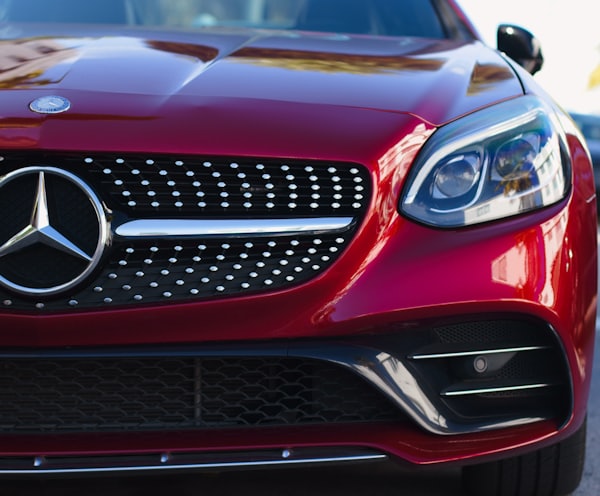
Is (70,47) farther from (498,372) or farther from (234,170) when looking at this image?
(498,372)

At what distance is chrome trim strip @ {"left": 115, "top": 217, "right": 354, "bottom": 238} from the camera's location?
2160 millimetres

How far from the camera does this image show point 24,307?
2156mm

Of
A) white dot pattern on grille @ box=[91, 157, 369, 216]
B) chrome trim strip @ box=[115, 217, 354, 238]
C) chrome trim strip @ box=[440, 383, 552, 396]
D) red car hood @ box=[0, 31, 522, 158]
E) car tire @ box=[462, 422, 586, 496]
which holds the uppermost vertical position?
red car hood @ box=[0, 31, 522, 158]

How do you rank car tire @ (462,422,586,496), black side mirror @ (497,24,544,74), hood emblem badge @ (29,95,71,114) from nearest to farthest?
hood emblem badge @ (29,95,71,114)
car tire @ (462,422,586,496)
black side mirror @ (497,24,544,74)

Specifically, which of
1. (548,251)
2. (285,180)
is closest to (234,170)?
(285,180)

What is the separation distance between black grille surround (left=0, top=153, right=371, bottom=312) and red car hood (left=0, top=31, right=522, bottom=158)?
0.12 feet

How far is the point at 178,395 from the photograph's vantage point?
227 centimetres

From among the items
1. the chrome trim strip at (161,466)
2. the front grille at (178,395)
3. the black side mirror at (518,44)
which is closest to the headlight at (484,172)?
the front grille at (178,395)

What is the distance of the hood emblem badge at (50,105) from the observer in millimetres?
2270

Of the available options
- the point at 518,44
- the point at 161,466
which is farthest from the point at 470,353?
the point at 518,44

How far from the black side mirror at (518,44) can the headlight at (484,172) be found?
4.37 ft

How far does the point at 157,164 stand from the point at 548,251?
77cm

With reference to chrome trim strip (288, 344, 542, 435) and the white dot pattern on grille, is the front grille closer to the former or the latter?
chrome trim strip (288, 344, 542, 435)

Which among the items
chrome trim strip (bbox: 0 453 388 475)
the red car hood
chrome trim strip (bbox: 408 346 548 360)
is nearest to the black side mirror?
the red car hood
